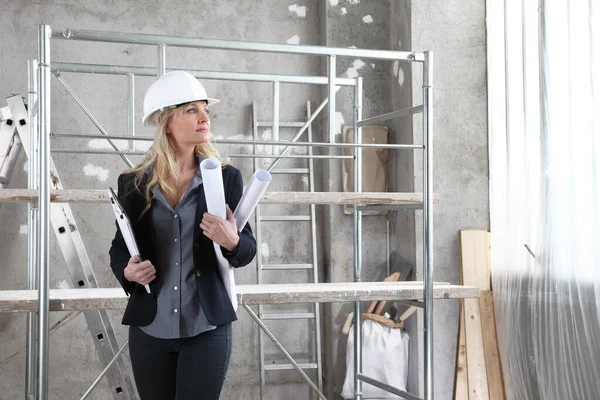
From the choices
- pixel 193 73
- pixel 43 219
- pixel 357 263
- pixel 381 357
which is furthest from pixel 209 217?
pixel 381 357

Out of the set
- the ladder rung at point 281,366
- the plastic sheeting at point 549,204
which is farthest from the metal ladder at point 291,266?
the plastic sheeting at point 549,204

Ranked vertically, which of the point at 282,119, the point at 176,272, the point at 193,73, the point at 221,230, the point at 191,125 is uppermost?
the point at 193,73

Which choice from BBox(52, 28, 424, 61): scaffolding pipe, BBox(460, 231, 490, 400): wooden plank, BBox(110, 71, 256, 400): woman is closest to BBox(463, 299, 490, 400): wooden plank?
BBox(460, 231, 490, 400): wooden plank

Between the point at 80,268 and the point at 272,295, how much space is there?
1.58 metres

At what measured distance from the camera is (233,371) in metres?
5.68

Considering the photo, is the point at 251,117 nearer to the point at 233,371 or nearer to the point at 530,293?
the point at 233,371

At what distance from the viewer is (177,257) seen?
7.98ft

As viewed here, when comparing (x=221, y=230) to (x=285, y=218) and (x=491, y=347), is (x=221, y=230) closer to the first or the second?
(x=491, y=347)

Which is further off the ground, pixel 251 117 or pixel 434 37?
pixel 434 37

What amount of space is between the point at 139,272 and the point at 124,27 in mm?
3673

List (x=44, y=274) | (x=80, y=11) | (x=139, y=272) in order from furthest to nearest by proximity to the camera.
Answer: (x=80, y=11) < (x=44, y=274) < (x=139, y=272)

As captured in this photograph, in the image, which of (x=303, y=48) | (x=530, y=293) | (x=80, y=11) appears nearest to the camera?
(x=303, y=48)

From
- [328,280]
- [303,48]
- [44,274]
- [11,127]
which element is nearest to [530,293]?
[328,280]

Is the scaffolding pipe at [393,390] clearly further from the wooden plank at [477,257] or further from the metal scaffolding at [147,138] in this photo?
the wooden plank at [477,257]
